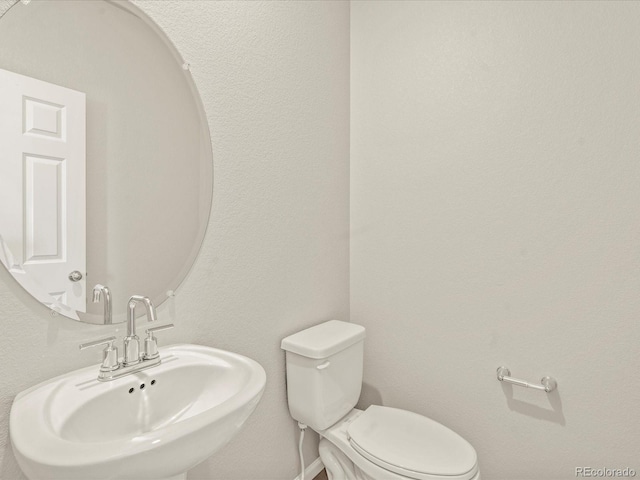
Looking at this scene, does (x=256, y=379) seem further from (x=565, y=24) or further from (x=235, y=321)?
(x=565, y=24)

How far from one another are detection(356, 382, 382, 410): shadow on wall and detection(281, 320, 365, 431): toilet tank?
315mm

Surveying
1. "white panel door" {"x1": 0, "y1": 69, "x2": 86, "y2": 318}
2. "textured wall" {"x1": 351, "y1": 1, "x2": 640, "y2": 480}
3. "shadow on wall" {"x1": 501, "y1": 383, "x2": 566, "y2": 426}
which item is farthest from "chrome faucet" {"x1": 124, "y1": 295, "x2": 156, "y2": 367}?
"shadow on wall" {"x1": 501, "y1": 383, "x2": 566, "y2": 426}

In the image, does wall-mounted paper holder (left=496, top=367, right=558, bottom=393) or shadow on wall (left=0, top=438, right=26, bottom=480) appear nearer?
shadow on wall (left=0, top=438, right=26, bottom=480)

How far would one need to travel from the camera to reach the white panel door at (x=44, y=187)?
0.77m

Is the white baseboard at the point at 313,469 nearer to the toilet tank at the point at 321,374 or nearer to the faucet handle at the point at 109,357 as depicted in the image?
the toilet tank at the point at 321,374

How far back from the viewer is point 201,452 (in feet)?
2.20

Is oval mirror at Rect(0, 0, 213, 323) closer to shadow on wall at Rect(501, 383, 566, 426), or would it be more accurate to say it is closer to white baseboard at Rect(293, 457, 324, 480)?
white baseboard at Rect(293, 457, 324, 480)

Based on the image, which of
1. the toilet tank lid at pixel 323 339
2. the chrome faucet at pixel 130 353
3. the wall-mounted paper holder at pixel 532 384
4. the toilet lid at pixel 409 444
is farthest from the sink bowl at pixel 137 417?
the wall-mounted paper holder at pixel 532 384

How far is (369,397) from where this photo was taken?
182 cm

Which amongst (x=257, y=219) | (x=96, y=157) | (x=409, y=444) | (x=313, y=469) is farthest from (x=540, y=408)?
(x=96, y=157)

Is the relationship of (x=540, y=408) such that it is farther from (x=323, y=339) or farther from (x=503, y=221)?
(x=323, y=339)

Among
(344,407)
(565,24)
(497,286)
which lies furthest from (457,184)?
(344,407)

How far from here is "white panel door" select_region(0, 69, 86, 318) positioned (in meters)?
0.77

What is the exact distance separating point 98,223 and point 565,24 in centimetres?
171
